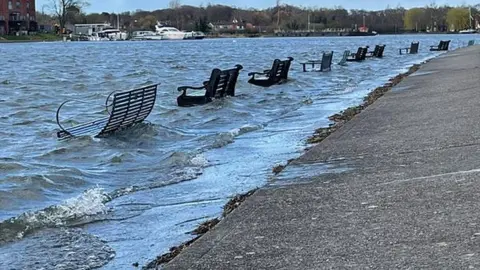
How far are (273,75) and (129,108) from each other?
15.6m

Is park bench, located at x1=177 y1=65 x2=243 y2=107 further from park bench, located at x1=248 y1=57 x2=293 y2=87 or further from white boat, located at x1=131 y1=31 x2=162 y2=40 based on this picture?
white boat, located at x1=131 y1=31 x2=162 y2=40

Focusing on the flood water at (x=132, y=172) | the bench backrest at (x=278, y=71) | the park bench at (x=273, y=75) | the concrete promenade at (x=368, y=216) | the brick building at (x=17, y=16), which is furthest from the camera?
the brick building at (x=17, y=16)

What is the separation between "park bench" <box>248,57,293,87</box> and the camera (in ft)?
102

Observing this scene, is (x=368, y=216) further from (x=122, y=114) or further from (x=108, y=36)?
(x=108, y=36)

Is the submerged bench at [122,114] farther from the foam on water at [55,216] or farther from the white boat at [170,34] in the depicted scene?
the white boat at [170,34]

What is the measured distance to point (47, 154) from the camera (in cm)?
1417

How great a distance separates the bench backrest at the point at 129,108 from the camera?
15.8 m

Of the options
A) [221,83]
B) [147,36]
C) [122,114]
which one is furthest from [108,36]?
[122,114]

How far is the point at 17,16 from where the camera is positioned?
154000 mm

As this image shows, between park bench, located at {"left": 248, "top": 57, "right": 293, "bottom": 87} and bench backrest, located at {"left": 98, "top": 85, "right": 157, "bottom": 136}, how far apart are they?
43.7 feet

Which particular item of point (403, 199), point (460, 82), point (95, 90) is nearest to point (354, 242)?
point (403, 199)

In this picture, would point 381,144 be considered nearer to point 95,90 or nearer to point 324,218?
point 324,218

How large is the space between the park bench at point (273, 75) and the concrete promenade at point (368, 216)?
766 inches

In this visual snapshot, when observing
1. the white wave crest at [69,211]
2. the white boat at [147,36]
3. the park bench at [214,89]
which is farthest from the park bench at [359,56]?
the white boat at [147,36]
